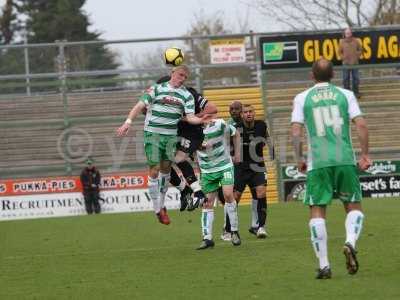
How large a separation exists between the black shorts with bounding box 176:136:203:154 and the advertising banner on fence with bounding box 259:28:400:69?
671 inches

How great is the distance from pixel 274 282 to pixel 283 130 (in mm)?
20989

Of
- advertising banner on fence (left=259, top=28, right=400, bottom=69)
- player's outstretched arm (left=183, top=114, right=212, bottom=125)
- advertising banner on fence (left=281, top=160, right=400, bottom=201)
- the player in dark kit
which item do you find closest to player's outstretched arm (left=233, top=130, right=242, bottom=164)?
the player in dark kit

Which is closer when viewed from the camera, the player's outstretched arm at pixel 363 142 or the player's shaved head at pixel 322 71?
the player's outstretched arm at pixel 363 142

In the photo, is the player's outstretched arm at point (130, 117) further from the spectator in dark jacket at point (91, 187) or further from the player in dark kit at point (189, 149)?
the spectator in dark jacket at point (91, 187)

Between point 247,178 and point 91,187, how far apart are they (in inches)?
513

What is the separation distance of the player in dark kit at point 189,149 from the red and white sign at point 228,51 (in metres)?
17.5

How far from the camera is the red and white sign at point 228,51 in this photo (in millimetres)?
32250

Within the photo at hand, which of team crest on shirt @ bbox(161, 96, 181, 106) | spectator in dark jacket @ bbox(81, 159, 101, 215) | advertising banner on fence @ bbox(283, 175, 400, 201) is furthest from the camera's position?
advertising banner on fence @ bbox(283, 175, 400, 201)

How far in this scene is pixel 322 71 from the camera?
10219 millimetres

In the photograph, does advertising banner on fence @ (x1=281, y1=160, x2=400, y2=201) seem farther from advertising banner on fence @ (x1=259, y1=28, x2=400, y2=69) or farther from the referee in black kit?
the referee in black kit

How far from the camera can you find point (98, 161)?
3128 centimetres

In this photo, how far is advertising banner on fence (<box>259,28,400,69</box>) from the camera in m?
31.6

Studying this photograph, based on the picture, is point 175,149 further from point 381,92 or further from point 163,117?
point 381,92

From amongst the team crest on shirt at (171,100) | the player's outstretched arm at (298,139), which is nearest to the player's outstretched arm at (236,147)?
the team crest on shirt at (171,100)
